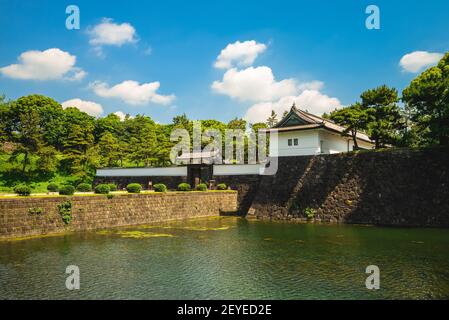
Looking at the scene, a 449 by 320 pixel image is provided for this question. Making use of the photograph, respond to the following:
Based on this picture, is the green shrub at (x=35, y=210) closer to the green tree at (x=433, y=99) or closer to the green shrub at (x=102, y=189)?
the green shrub at (x=102, y=189)

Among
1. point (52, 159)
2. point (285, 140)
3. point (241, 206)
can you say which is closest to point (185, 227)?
point (241, 206)

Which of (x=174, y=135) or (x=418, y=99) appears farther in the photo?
(x=174, y=135)

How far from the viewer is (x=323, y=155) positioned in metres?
27.8

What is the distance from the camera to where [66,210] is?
62.5 feet

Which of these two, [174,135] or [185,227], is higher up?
[174,135]

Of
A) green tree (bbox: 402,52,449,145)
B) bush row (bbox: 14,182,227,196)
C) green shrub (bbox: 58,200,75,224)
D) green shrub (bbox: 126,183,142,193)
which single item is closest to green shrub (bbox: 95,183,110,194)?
bush row (bbox: 14,182,227,196)

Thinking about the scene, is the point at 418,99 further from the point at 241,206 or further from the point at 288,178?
the point at 241,206

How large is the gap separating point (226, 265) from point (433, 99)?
18961 mm

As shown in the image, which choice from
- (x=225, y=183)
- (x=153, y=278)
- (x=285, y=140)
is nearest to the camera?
(x=153, y=278)

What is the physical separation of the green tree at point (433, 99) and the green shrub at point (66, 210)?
22971mm

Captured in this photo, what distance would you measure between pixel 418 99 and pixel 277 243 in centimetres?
1500

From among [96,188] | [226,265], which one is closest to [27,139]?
[96,188]

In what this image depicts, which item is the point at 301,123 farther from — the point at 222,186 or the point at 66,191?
the point at 66,191

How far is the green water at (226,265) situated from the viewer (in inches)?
357
